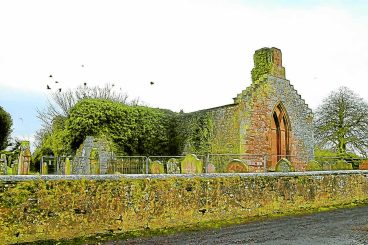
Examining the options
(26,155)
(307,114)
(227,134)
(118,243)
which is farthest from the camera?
(307,114)

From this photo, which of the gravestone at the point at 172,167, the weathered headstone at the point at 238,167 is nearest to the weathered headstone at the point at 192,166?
the weathered headstone at the point at 238,167

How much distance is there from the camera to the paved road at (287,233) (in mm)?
9359

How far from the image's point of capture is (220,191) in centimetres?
1284

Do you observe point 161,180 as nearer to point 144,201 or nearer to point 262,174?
point 144,201

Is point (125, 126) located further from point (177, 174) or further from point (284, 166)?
point (177, 174)

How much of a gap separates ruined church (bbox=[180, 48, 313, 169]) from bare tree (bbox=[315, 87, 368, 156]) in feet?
41.7

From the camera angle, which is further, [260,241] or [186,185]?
[186,185]

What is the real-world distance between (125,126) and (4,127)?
18.4 metres

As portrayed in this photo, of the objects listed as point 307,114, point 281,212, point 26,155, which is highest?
point 307,114

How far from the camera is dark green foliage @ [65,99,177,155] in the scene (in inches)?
880

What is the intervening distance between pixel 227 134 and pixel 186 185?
10956 millimetres

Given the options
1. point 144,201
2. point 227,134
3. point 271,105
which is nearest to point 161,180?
point 144,201

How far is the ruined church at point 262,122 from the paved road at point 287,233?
8345 millimetres

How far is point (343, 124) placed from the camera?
38312 mm
